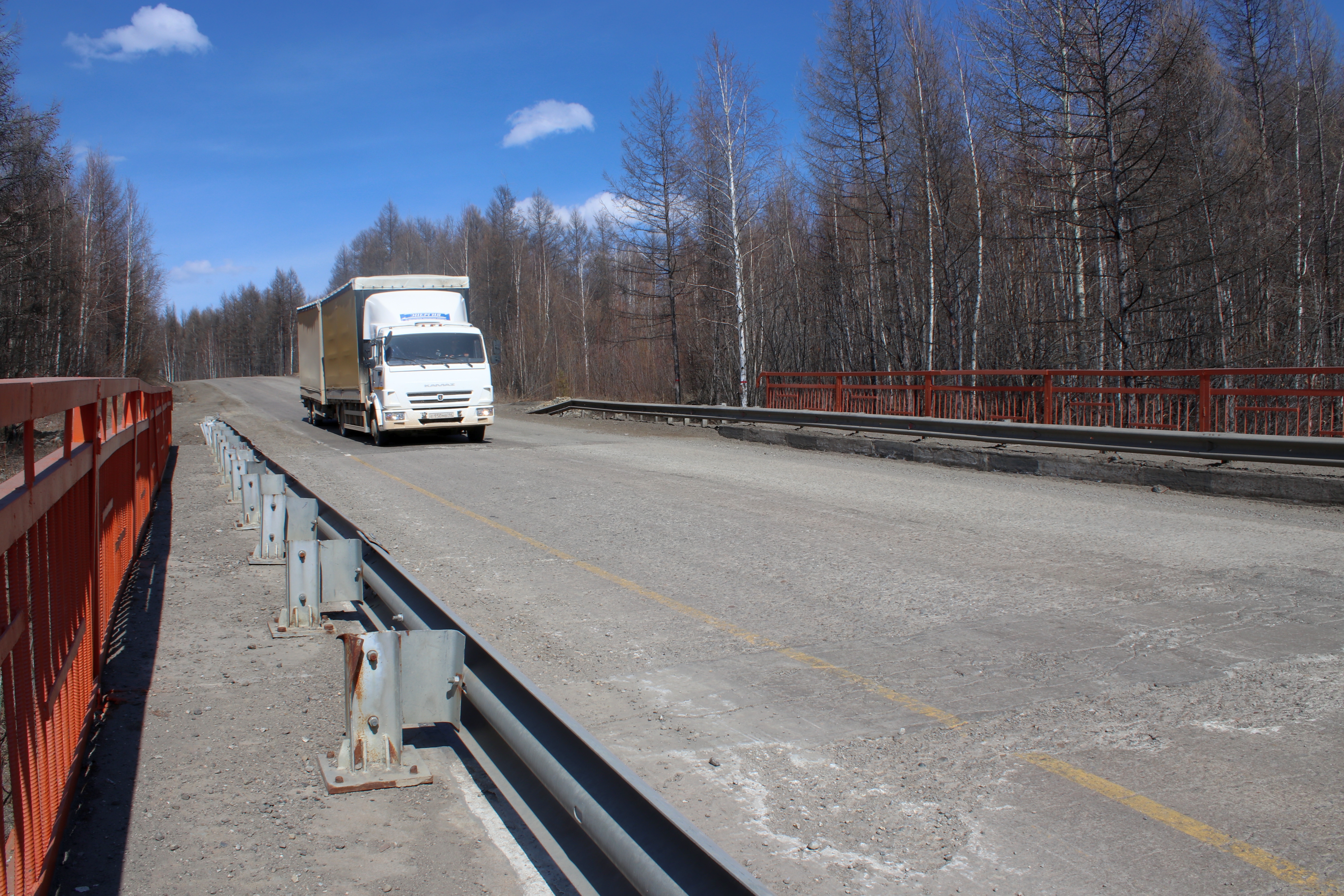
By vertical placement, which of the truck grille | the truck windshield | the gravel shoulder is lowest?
the gravel shoulder

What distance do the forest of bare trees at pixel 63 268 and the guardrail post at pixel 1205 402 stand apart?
2637 centimetres

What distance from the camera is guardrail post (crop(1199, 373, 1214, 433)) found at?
12.2 m

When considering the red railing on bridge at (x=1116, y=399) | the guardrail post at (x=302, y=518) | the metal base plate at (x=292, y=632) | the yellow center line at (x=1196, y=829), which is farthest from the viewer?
the red railing on bridge at (x=1116, y=399)

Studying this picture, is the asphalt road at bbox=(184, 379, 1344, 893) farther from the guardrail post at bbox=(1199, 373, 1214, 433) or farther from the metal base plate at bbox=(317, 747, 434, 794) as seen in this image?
the guardrail post at bbox=(1199, 373, 1214, 433)

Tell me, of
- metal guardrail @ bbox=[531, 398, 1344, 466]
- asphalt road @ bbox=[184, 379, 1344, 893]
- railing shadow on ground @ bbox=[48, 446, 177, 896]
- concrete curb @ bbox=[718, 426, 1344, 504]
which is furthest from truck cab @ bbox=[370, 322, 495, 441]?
railing shadow on ground @ bbox=[48, 446, 177, 896]

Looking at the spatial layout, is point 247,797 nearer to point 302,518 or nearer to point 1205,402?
point 302,518

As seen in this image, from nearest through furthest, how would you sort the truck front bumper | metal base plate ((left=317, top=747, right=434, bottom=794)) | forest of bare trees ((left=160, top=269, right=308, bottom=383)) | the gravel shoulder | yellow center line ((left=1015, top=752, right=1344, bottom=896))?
yellow center line ((left=1015, top=752, right=1344, bottom=896)), the gravel shoulder, metal base plate ((left=317, top=747, right=434, bottom=794)), the truck front bumper, forest of bare trees ((left=160, top=269, right=308, bottom=383))

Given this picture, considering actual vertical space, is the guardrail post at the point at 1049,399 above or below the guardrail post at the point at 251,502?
above

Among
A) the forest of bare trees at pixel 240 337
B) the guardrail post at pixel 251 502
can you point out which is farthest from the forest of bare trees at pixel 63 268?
the forest of bare trees at pixel 240 337

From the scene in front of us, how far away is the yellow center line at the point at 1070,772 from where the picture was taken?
278 centimetres

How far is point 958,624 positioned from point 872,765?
213 cm

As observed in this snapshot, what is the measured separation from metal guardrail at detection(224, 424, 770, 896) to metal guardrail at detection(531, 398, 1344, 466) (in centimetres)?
1052

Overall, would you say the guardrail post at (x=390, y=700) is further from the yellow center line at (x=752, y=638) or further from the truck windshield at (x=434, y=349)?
the truck windshield at (x=434, y=349)

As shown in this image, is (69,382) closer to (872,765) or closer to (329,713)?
(329,713)
